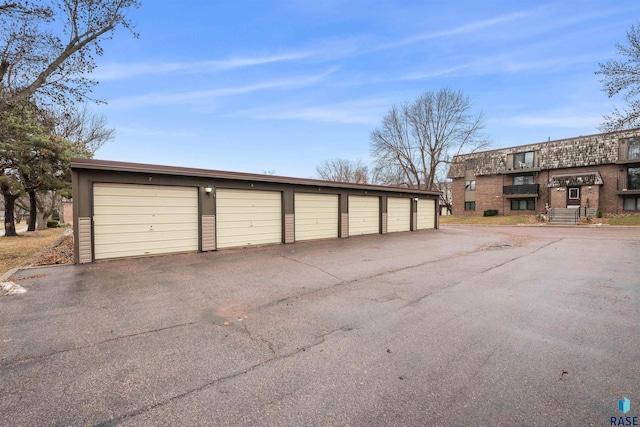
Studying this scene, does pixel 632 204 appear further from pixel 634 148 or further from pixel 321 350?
pixel 321 350

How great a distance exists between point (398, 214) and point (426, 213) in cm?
341

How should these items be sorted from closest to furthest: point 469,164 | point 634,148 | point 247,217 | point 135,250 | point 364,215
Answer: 1. point 135,250
2. point 247,217
3. point 364,215
4. point 634,148
5. point 469,164

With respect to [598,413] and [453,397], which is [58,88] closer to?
[453,397]

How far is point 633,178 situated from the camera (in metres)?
24.2

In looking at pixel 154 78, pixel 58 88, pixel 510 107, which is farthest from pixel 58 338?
pixel 510 107

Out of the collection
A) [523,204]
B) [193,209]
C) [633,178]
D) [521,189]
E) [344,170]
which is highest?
[344,170]

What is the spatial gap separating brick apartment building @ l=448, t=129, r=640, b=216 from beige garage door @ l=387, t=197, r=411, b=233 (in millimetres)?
16526

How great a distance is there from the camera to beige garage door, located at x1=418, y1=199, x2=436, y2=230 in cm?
1912

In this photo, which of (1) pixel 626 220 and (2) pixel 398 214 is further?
(1) pixel 626 220

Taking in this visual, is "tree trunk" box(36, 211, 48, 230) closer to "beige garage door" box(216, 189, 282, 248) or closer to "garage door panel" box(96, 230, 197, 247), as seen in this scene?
"garage door panel" box(96, 230, 197, 247)

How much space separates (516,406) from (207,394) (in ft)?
7.69

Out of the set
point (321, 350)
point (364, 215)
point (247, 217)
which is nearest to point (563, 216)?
point (364, 215)

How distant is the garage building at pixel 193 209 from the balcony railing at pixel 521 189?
890 inches

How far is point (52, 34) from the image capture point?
325 inches
